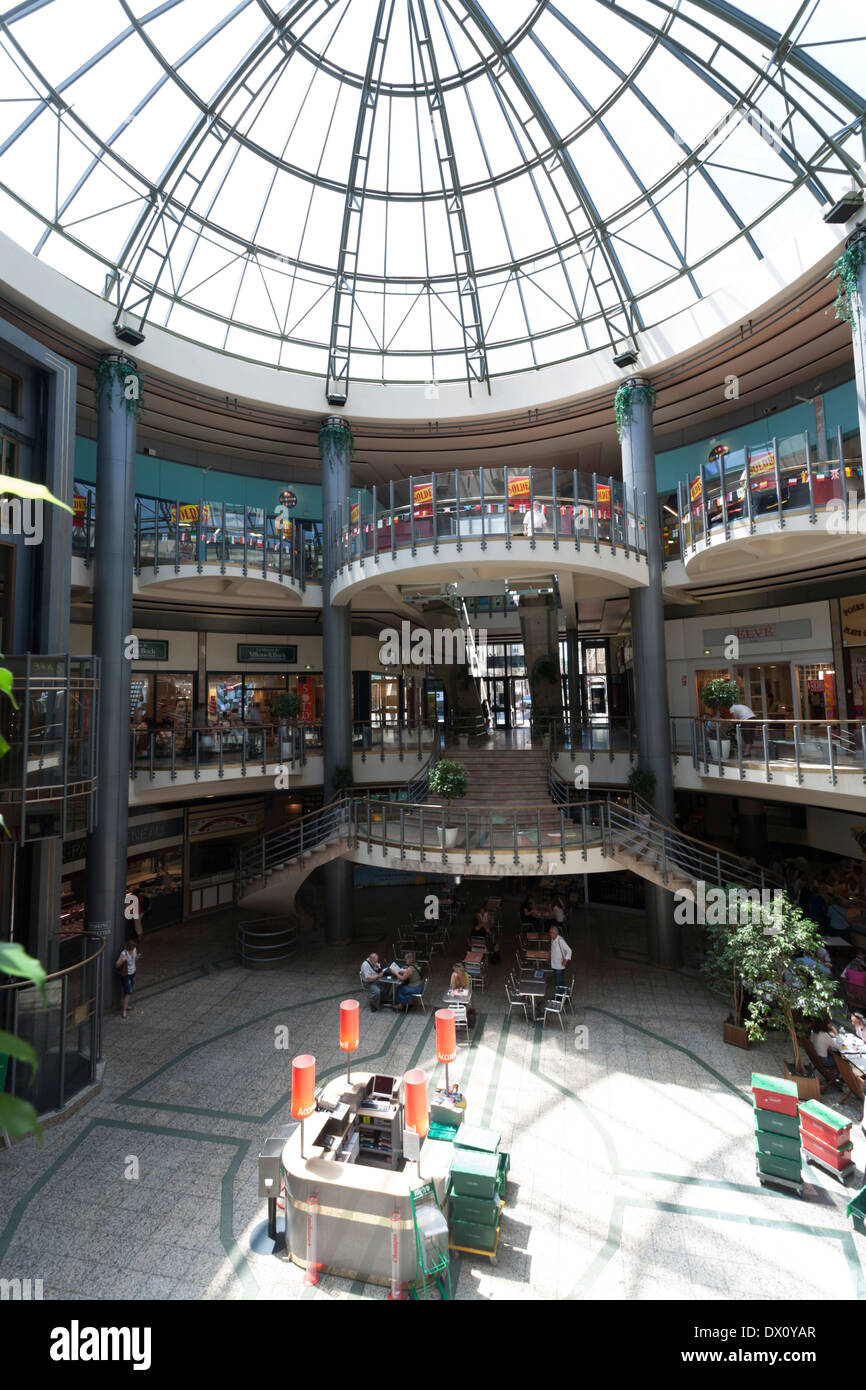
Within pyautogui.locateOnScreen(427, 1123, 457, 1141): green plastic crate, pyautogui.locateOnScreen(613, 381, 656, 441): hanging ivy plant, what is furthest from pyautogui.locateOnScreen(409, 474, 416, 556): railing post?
pyautogui.locateOnScreen(427, 1123, 457, 1141): green plastic crate

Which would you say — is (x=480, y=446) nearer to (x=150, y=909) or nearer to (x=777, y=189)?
(x=777, y=189)

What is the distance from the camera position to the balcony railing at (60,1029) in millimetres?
10531

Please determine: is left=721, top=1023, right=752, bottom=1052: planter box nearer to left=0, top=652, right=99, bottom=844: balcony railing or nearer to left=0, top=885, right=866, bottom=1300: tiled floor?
left=0, top=885, right=866, bottom=1300: tiled floor

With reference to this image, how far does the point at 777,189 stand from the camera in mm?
13961

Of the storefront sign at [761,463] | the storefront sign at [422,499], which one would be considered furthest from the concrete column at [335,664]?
the storefront sign at [761,463]

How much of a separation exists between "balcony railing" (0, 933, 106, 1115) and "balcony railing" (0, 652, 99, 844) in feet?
7.84

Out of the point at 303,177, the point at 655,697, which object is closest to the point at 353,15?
the point at 303,177

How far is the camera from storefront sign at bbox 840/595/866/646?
1669cm

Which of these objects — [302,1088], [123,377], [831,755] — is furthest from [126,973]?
[831,755]

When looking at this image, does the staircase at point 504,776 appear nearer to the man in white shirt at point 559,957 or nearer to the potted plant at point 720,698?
the man in white shirt at point 559,957

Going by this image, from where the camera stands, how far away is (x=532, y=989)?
13844mm

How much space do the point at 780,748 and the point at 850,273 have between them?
9112 millimetres

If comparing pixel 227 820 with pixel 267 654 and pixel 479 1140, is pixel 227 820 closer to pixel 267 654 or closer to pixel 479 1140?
pixel 267 654

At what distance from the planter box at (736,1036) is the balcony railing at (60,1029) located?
37.5 ft
